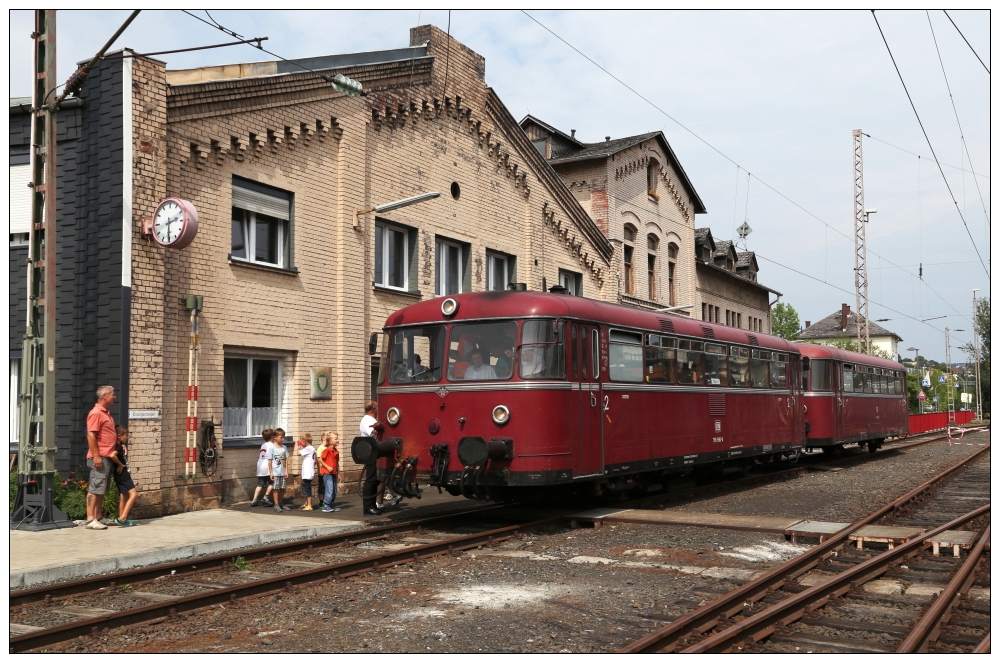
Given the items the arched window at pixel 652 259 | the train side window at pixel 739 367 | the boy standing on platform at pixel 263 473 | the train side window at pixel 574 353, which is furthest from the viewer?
the arched window at pixel 652 259

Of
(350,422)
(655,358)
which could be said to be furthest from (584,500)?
(350,422)

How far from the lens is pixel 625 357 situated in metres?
13.7

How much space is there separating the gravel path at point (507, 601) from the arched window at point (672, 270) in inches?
855

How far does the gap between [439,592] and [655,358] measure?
7105 mm

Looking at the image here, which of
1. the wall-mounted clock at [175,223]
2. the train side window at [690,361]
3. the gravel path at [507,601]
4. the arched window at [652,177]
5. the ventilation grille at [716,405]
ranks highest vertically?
the arched window at [652,177]

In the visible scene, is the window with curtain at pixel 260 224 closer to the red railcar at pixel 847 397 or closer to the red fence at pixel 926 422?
the red railcar at pixel 847 397

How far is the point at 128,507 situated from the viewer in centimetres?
1195

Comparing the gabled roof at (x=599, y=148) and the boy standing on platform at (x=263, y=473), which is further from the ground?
the gabled roof at (x=599, y=148)

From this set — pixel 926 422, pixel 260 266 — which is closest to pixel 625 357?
pixel 260 266

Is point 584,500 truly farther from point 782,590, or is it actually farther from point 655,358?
point 782,590

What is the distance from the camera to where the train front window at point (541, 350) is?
39.3 feet

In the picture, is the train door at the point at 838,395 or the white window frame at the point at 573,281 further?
the white window frame at the point at 573,281

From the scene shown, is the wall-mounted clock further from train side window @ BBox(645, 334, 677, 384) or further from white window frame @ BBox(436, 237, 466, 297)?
white window frame @ BBox(436, 237, 466, 297)

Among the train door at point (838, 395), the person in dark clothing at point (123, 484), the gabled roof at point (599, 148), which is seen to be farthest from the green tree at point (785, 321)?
the person in dark clothing at point (123, 484)
